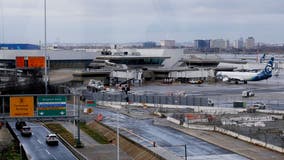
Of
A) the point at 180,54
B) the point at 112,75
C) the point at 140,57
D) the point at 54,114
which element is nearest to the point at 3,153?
the point at 54,114

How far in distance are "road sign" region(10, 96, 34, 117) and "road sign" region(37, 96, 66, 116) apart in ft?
2.62

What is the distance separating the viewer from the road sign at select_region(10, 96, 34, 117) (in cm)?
3750

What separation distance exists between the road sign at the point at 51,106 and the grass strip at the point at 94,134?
245 inches

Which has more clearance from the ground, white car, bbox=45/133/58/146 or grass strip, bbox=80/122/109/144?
white car, bbox=45/133/58/146

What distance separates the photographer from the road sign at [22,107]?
3750 cm

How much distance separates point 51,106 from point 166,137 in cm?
1094

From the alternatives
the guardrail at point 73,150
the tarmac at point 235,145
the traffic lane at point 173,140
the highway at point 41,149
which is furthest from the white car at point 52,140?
the tarmac at point 235,145

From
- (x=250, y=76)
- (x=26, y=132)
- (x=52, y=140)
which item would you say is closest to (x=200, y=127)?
(x=52, y=140)

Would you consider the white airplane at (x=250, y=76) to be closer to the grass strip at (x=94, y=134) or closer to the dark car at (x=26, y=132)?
the grass strip at (x=94, y=134)

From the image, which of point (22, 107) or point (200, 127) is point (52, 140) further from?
point (200, 127)

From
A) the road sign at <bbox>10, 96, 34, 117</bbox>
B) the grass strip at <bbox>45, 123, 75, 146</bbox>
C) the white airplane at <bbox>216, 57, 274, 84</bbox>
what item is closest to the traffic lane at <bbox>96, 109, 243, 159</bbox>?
the grass strip at <bbox>45, 123, 75, 146</bbox>

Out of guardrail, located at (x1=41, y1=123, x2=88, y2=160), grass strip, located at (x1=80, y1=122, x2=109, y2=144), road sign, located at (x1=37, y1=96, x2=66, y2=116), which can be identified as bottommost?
grass strip, located at (x1=80, y1=122, x2=109, y2=144)

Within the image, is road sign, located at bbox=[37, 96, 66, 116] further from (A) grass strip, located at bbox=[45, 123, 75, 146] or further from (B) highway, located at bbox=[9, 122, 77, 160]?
(A) grass strip, located at bbox=[45, 123, 75, 146]

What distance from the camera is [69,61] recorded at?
11988 centimetres
